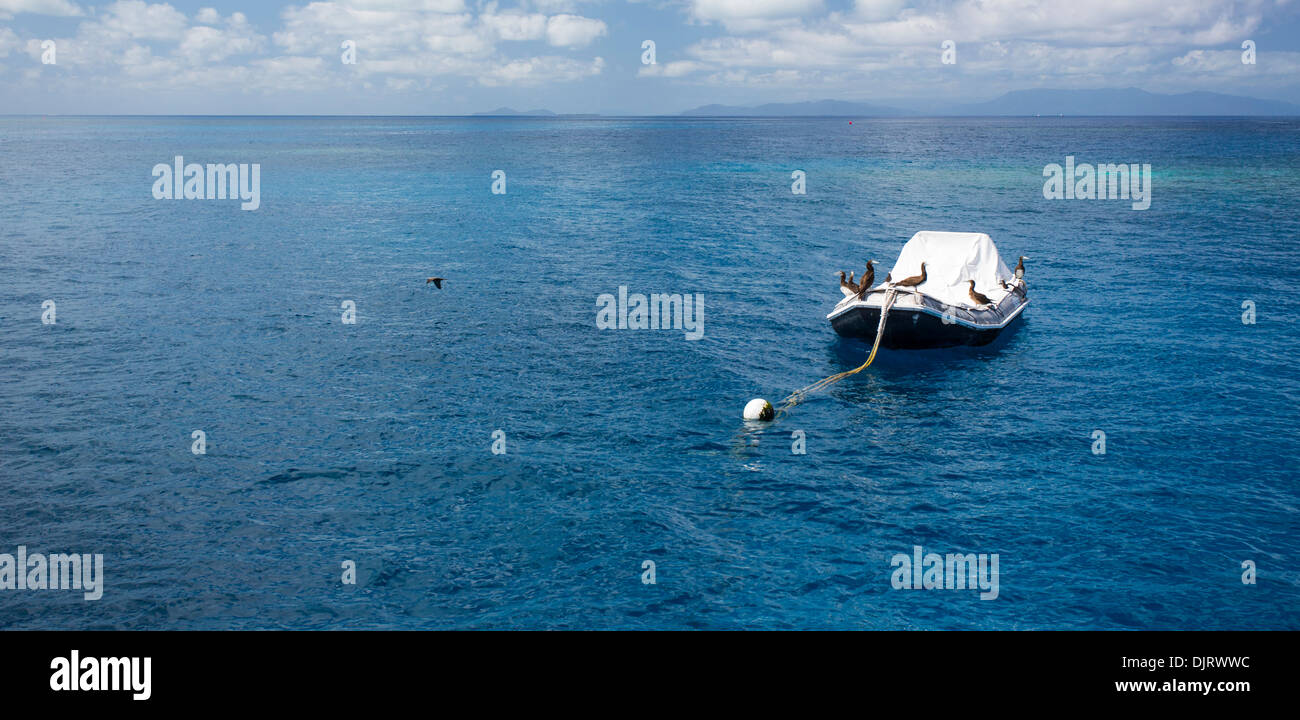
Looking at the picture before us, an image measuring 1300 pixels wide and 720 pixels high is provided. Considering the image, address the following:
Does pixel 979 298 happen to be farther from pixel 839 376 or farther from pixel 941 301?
pixel 839 376

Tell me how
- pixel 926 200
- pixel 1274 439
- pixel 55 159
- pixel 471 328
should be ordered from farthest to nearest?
pixel 55 159
pixel 926 200
pixel 471 328
pixel 1274 439

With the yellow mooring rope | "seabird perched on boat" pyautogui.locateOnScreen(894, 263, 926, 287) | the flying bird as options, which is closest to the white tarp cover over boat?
"seabird perched on boat" pyautogui.locateOnScreen(894, 263, 926, 287)

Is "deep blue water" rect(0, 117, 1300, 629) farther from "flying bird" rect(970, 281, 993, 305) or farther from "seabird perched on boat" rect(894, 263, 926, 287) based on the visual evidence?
"seabird perched on boat" rect(894, 263, 926, 287)

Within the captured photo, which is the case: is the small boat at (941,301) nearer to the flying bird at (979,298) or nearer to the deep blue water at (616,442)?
the flying bird at (979,298)

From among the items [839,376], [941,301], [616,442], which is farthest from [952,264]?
[616,442]

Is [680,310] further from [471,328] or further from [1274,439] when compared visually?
[1274,439]

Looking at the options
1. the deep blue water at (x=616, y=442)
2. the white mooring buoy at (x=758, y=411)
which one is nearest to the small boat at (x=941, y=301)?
the deep blue water at (x=616, y=442)
